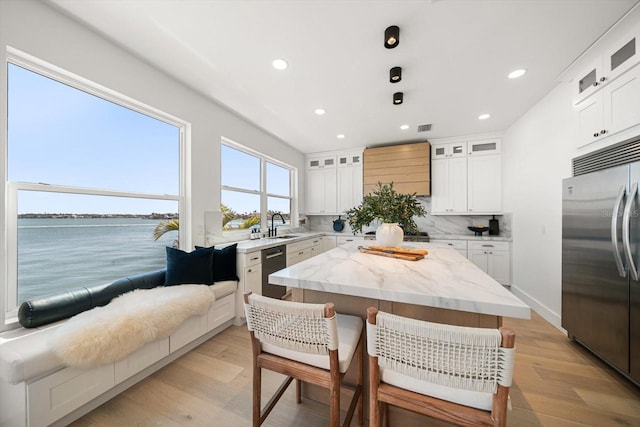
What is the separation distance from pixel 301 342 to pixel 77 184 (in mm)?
2215

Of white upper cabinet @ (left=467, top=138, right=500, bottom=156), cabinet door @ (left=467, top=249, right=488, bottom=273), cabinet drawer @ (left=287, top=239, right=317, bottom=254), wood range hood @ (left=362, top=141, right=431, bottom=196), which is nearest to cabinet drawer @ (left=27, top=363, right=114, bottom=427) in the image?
cabinet drawer @ (left=287, top=239, right=317, bottom=254)

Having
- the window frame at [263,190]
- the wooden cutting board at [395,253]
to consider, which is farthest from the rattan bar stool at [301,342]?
the window frame at [263,190]

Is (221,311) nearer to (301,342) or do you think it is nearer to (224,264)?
(224,264)

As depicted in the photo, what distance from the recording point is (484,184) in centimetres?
410

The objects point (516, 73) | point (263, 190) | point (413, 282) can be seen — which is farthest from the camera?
point (263, 190)

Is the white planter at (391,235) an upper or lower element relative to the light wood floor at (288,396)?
upper

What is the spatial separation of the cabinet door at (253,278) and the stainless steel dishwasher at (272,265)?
0.08 meters

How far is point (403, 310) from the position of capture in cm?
130

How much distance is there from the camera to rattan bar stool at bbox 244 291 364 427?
989 millimetres

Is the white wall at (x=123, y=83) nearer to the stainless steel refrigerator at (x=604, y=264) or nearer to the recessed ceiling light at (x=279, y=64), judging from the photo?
the recessed ceiling light at (x=279, y=64)

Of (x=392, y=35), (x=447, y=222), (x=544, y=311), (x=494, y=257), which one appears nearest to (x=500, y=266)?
(x=494, y=257)

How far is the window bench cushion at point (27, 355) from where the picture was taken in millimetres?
1189

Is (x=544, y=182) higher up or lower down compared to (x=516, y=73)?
lower down

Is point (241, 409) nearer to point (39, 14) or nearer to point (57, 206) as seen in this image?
point (57, 206)
